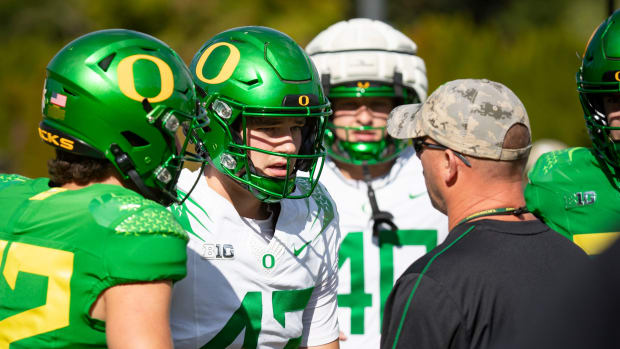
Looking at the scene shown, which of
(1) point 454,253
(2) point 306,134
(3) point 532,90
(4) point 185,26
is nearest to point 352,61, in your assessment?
(2) point 306,134

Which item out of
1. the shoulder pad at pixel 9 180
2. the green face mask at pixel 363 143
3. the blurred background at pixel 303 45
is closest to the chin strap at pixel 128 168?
the shoulder pad at pixel 9 180

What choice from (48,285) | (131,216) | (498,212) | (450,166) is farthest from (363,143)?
(48,285)

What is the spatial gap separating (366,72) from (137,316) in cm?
237

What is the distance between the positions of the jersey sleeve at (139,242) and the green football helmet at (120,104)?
0.20 meters

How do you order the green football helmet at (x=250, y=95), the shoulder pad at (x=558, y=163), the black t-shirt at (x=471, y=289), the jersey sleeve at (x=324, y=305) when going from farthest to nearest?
the shoulder pad at (x=558, y=163)
the jersey sleeve at (x=324, y=305)
the green football helmet at (x=250, y=95)
the black t-shirt at (x=471, y=289)

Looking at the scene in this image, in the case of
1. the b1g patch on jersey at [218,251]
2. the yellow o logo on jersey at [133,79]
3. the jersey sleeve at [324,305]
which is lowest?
the jersey sleeve at [324,305]

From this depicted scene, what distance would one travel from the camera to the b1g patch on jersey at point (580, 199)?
128 inches

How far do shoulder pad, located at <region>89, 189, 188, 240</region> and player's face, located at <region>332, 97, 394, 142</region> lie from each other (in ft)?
6.56

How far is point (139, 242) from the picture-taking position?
6.40ft

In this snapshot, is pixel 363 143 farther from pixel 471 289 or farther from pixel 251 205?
pixel 471 289

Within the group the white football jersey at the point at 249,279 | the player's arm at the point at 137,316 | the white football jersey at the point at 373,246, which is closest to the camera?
the player's arm at the point at 137,316

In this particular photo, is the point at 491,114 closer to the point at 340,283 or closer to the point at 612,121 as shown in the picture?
the point at 612,121

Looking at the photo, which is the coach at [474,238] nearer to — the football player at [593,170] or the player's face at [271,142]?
the player's face at [271,142]

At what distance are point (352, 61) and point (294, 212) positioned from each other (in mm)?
1273
